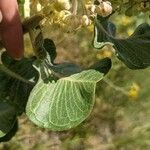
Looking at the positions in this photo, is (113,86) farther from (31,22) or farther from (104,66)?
(31,22)

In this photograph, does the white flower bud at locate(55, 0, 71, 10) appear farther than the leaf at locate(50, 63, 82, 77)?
No

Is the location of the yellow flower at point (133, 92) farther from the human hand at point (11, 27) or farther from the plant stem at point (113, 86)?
the human hand at point (11, 27)

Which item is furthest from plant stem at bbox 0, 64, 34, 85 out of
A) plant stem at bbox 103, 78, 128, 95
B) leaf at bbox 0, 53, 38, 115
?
plant stem at bbox 103, 78, 128, 95

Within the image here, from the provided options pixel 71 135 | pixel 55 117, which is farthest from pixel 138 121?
pixel 55 117

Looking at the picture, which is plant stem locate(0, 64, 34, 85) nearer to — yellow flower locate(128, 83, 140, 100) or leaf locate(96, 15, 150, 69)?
leaf locate(96, 15, 150, 69)

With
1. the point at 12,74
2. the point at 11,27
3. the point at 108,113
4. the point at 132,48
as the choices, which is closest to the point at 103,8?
the point at 11,27

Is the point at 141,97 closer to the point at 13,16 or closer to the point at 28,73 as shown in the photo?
the point at 28,73
